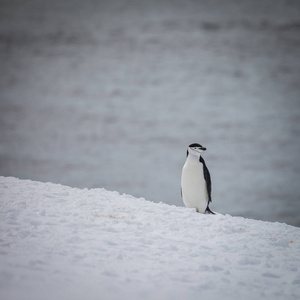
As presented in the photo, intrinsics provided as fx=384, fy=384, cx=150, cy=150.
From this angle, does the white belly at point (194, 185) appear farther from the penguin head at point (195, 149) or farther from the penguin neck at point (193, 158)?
the penguin head at point (195, 149)

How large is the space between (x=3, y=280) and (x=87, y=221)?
2054 mm

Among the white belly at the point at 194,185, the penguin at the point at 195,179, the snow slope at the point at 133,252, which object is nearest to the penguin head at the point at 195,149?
the penguin at the point at 195,179

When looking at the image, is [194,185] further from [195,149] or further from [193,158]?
[195,149]

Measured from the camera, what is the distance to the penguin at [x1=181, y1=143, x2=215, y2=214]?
7.84 m

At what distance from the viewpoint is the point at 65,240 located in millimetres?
4152

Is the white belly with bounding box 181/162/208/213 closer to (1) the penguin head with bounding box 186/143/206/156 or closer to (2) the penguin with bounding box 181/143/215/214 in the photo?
(2) the penguin with bounding box 181/143/215/214

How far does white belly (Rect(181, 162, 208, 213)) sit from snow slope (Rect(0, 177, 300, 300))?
1.50 metres

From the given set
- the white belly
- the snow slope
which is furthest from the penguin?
the snow slope

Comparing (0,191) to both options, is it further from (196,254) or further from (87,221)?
(196,254)

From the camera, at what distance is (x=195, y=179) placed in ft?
25.7

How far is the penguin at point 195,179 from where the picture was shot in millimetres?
7836

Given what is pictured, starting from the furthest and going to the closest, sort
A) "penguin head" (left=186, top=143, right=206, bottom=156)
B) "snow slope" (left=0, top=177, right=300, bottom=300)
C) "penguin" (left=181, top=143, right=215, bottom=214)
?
"penguin" (left=181, top=143, right=215, bottom=214) → "penguin head" (left=186, top=143, right=206, bottom=156) → "snow slope" (left=0, top=177, right=300, bottom=300)

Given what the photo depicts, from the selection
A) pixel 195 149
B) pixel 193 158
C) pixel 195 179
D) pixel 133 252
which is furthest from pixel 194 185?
pixel 133 252

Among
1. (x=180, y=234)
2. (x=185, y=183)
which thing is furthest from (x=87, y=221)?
(x=185, y=183)
